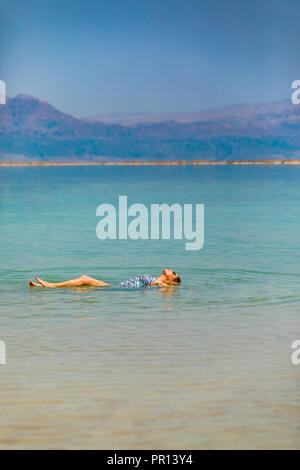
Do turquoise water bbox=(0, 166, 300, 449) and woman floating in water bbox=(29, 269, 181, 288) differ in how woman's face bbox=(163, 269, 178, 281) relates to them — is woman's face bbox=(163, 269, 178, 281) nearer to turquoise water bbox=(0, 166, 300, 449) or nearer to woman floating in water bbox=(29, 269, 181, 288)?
woman floating in water bbox=(29, 269, 181, 288)

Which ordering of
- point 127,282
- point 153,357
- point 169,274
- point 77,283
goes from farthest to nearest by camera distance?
point 169,274, point 127,282, point 77,283, point 153,357

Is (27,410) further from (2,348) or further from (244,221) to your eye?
(244,221)

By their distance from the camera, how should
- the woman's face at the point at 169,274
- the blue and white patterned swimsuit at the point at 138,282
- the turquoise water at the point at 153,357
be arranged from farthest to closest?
the woman's face at the point at 169,274
the blue and white patterned swimsuit at the point at 138,282
the turquoise water at the point at 153,357

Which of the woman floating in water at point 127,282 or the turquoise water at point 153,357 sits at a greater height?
the woman floating in water at point 127,282

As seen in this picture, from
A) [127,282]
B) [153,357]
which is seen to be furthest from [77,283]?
[153,357]

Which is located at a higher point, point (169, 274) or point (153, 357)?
point (169, 274)

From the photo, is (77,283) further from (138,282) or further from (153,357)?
(153,357)

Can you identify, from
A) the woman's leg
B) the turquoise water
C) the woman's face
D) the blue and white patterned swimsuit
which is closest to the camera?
the turquoise water

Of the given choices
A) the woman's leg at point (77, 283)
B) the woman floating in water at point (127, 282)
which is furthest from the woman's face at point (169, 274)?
the woman's leg at point (77, 283)

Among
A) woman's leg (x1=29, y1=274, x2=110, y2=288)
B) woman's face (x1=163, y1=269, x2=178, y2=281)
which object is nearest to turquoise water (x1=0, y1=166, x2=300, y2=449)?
woman's leg (x1=29, y1=274, x2=110, y2=288)

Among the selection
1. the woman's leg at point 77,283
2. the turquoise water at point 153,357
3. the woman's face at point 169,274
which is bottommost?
the turquoise water at point 153,357

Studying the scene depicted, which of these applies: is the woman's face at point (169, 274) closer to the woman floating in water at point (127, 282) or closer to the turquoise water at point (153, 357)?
the woman floating in water at point (127, 282)

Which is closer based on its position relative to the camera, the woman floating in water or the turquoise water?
the turquoise water
